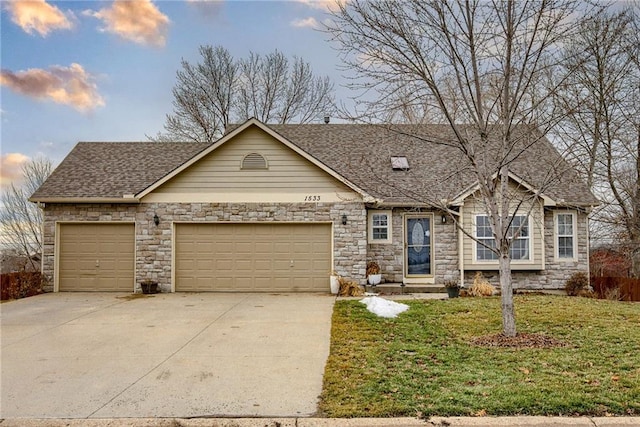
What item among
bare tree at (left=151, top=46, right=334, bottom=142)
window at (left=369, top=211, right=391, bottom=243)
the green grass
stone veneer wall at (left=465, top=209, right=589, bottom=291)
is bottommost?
the green grass

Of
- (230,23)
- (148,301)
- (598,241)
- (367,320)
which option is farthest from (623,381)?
(598,241)

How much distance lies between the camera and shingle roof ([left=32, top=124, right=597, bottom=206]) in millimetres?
14547

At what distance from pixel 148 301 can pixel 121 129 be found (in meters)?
13.3

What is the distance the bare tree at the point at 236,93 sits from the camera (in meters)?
27.2

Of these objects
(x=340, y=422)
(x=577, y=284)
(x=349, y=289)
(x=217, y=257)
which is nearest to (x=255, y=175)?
(x=217, y=257)

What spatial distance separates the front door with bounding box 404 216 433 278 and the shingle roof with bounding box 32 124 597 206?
101 cm

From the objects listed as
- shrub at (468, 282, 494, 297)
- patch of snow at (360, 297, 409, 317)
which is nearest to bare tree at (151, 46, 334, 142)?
shrub at (468, 282, 494, 297)

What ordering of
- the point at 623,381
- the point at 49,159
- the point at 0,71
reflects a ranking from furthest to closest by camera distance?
the point at 49,159 → the point at 0,71 → the point at 623,381

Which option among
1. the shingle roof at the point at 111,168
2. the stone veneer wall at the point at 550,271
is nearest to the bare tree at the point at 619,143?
the stone veneer wall at the point at 550,271

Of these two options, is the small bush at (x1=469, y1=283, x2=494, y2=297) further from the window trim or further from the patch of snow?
the window trim

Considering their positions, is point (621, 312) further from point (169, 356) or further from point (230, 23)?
point (230, 23)

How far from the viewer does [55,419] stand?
4.78 metres

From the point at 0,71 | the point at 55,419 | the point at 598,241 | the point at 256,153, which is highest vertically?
the point at 0,71

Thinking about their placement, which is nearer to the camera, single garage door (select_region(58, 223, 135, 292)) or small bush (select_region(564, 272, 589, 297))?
small bush (select_region(564, 272, 589, 297))
